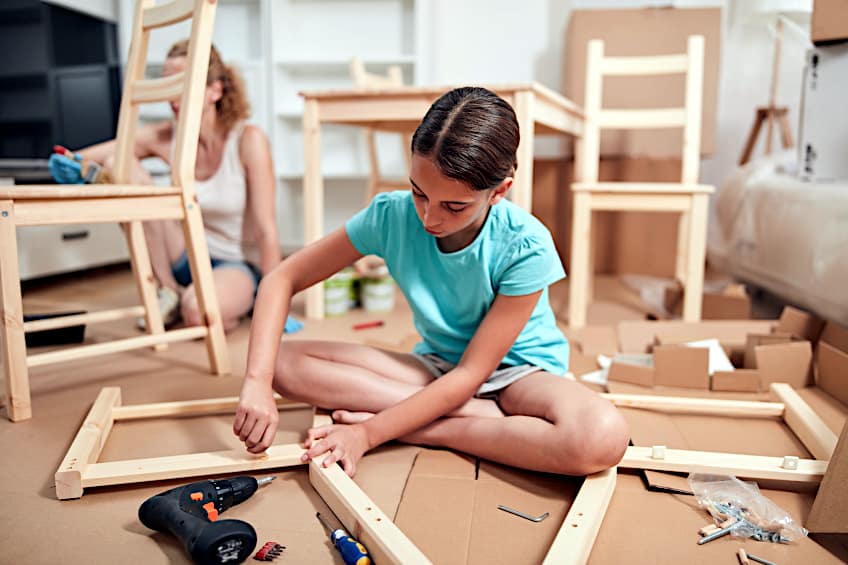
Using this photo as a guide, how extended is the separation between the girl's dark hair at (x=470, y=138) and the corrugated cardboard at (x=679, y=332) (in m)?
0.91

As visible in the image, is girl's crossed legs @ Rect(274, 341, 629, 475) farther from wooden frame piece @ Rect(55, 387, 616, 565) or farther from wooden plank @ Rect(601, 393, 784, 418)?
wooden plank @ Rect(601, 393, 784, 418)

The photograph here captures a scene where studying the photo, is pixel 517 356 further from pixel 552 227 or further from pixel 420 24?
pixel 420 24

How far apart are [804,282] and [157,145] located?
6.33 feet

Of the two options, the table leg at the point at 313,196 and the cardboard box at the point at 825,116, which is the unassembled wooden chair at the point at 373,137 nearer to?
the table leg at the point at 313,196

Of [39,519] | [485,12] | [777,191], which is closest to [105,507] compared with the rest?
[39,519]

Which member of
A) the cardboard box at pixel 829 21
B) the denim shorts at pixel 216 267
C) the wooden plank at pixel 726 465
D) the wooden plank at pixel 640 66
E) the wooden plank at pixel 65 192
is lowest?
the wooden plank at pixel 726 465

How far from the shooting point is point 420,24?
10.3ft

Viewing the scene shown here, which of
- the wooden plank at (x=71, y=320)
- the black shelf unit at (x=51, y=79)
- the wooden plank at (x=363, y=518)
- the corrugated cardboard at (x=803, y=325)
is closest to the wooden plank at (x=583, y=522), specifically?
the wooden plank at (x=363, y=518)

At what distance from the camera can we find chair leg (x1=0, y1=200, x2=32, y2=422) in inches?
48.3

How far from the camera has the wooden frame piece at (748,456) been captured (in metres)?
0.97

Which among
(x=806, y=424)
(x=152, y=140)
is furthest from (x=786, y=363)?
(x=152, y=140)

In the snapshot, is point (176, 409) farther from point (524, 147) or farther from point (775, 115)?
point (775, 115)

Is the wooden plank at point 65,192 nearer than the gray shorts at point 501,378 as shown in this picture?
No

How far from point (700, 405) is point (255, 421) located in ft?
2.67
